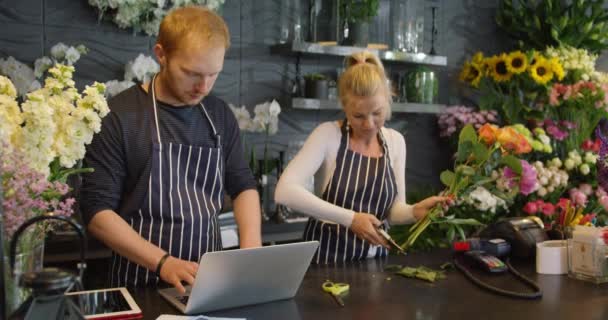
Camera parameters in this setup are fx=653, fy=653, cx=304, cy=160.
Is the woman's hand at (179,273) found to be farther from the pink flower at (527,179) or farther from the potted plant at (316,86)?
the potted plant at (316,86)

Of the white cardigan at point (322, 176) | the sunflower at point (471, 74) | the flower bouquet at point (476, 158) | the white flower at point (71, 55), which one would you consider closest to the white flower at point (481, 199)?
the white cardigan at point (322, 176)

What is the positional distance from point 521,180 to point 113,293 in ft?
4.98

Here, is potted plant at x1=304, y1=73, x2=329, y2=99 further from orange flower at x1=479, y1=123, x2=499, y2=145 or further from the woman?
orange flower at x1=479, y1=123, x2=499, y2=145

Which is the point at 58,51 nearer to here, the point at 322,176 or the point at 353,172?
the point at 322,176

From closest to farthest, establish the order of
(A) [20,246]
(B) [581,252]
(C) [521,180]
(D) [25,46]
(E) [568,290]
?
1. (A) [20,246]
2. (E) [568,290]
3. (B) [581,252]
4. (C) [521,180]
5. (D) [25,46]

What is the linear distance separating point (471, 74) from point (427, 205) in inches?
87.9

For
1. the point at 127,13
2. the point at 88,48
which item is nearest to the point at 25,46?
the point at 88,48

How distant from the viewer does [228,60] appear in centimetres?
365

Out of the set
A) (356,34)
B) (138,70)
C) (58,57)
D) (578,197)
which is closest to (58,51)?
(58,57)

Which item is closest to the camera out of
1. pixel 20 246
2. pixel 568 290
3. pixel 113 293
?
pixel 20 246

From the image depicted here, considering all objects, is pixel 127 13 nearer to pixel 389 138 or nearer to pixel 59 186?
pixel 389 138

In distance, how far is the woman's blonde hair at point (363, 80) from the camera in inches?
89.7

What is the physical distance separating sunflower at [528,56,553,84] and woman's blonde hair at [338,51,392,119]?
183 cm

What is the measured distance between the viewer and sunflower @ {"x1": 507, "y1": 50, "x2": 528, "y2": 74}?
3920 mm
